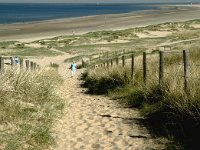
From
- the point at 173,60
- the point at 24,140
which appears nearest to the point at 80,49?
the point at 173,60

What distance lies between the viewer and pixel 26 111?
339 inches

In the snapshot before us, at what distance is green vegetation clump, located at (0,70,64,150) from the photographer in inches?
270

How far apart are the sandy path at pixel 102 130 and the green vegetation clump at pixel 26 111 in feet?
0.91

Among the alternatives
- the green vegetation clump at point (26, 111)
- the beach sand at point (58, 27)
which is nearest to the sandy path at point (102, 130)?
Result: the green vegetation clump at point (26, 111)

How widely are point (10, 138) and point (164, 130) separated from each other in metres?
2.81

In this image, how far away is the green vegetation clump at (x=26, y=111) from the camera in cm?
686

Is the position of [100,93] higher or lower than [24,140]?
lower

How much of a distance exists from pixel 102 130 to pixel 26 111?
5.04ft

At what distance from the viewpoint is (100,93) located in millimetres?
14688

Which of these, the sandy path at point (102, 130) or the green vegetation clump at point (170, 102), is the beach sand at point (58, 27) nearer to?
the green vegetation clump at point (170, 102)

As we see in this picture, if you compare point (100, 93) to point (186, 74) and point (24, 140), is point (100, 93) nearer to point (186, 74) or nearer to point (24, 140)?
point (186, 74)

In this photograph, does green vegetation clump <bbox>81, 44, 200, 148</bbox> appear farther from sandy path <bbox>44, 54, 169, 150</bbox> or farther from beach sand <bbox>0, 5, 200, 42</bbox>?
beach sand <bbox>0, 5, 200, 42</bbox>

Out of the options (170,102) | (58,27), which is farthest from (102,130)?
(58,27)

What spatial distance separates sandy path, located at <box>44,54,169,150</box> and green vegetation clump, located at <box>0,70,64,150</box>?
0.28 meters
